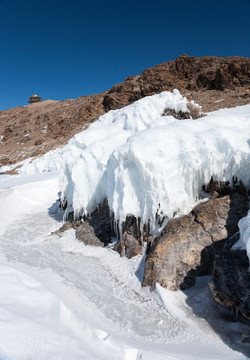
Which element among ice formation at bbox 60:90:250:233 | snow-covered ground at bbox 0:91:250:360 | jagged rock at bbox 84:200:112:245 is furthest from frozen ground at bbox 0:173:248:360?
ice formation at bbox 60:90:250:233

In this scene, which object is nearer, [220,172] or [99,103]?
[220,172]

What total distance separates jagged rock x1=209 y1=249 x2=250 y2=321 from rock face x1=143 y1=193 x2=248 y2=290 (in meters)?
0.79

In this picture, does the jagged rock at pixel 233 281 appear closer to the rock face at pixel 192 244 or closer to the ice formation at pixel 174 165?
the rock face at pixel 192 244

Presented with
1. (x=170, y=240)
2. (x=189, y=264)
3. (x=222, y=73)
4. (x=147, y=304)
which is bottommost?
(x=147, y=304)

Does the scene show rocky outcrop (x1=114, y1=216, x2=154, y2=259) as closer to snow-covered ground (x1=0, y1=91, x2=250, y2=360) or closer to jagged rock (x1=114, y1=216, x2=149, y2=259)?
jagged rock (x1=114, y1=216, x2=149, y2=259)

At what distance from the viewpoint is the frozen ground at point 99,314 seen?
2535mm

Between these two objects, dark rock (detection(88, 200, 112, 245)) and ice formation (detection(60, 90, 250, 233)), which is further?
dark rock (detection(88, 200, 112, 245))

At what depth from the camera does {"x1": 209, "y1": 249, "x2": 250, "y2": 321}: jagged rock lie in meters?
3.03

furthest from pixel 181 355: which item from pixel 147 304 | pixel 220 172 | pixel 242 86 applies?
pixel 242 86

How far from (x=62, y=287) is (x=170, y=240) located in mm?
2229

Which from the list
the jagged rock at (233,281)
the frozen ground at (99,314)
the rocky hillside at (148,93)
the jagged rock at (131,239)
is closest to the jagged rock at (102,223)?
the frozen ground at (99,314)

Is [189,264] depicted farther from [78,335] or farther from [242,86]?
[242,86]

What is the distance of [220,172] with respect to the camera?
5.09m

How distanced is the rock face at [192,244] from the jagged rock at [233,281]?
79 cm
